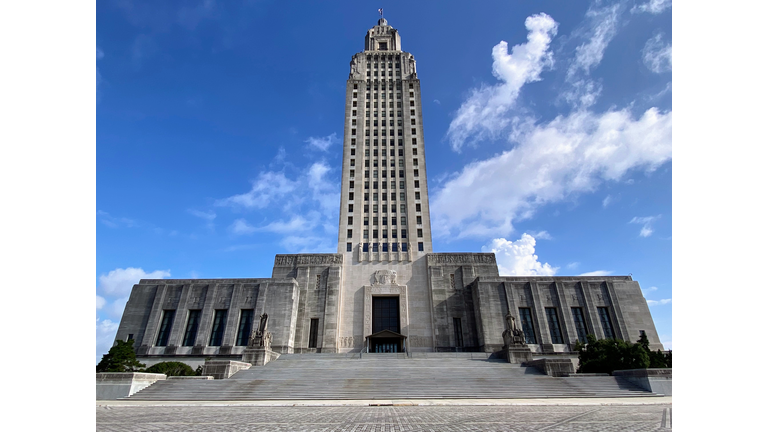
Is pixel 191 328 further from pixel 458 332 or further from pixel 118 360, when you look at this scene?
pixel 458 332

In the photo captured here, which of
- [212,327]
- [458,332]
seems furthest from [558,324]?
[212,327]

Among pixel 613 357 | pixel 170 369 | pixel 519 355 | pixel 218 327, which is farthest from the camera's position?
pixel 218 327

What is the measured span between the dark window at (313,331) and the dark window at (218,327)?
9298 millimetres

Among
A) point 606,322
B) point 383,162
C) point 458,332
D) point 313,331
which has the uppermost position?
point 383,162

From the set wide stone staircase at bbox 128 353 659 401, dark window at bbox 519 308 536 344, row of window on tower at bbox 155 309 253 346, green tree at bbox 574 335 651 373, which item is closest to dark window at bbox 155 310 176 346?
row of window on tower at bbox 155 309 253 346

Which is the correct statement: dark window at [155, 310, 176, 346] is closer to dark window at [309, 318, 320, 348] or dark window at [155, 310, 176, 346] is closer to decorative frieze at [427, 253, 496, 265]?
dark window at [309, 318, 320, 348]

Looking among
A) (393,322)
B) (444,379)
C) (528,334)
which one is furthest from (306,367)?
(528,334)

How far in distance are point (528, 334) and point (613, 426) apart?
32.9 metres

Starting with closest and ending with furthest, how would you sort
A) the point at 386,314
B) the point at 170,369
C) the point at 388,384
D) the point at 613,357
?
the point at 388,384 < the point at 613,357 < the point at 170,369 < the point at 386,314

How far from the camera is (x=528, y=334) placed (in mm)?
38344

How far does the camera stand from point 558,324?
39156mm

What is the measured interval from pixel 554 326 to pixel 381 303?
19.8 m

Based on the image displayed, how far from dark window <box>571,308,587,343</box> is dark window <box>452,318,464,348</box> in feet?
40.6
